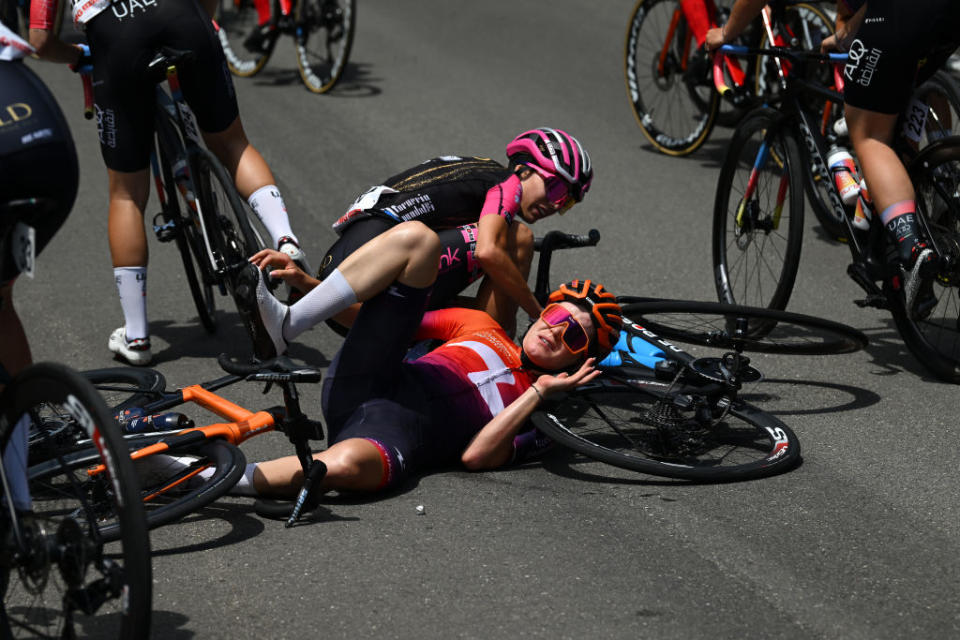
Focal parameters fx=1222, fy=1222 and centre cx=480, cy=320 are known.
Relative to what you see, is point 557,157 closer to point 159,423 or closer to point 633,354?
point 633,354

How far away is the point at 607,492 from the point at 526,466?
0.39m

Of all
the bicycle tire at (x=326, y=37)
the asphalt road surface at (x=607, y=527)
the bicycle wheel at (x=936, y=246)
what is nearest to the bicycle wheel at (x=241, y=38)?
the bicycle tire at (x=326, y=37)

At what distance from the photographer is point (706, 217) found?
27.0ft

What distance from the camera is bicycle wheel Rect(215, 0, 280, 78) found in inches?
446

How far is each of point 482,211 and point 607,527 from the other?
164 centimetres

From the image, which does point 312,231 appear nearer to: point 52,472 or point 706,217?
A: point 706,217

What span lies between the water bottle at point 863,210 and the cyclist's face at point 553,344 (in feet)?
5.52

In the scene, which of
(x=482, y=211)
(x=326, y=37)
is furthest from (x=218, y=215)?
(x=326, y=37)

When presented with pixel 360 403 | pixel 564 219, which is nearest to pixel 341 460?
pixel 360 403

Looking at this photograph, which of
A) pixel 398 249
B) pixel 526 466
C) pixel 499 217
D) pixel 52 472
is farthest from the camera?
pixel 499 217

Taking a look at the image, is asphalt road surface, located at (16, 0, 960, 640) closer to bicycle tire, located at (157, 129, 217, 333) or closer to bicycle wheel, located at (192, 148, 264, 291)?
bicycle tire, located at (157, 129, 217, 333)

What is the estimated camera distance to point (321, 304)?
4.73 metres

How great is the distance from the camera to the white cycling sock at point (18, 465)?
10.4 feet

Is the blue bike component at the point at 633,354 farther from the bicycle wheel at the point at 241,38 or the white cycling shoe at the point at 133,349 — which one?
A: the bicycle wheel at the point at 241,38
